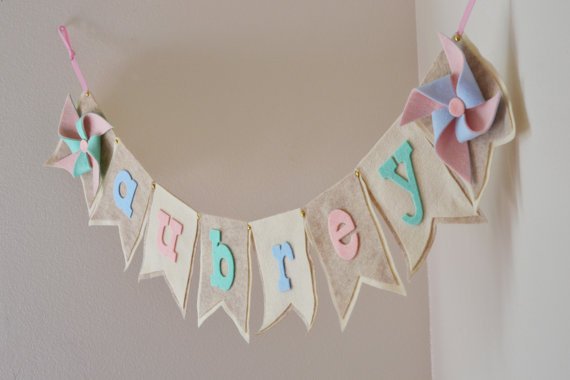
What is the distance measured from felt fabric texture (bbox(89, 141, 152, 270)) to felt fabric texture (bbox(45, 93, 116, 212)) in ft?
0.07

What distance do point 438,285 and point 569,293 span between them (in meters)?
0.53

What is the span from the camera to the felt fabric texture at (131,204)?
1027 mm

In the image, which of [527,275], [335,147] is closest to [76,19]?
[335,147]

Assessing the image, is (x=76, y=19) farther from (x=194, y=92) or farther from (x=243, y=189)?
(x=243, y=189)

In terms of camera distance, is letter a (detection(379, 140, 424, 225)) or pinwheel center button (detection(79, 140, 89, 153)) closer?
letter a (detection(379, 140, 424, 225))

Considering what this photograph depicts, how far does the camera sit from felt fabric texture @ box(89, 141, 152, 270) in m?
1.03

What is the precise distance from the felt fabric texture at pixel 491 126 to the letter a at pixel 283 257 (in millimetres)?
266

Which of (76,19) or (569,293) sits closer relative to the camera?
(569,293)

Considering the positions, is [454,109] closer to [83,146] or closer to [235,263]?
[235,263]

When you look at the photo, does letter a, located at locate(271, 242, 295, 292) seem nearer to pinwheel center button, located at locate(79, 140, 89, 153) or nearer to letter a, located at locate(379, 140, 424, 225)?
letter a, located at locate(379, 140, 424, 225)

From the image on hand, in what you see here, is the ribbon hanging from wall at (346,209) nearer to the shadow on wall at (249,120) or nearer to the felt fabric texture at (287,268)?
the felt fabric texture at (287,268)

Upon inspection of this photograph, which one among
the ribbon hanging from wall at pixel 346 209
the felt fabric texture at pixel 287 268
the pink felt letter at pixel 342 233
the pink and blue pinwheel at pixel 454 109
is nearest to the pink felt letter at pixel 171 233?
the ribbon hanging from wall at pixel 346 209

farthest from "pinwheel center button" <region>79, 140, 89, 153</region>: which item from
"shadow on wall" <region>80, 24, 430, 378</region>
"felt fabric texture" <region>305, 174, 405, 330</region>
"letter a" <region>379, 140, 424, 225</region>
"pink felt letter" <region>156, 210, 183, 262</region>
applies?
"letter a" <region>379, 140, 424, 225</region>

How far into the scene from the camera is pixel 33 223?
1195 millimetres
